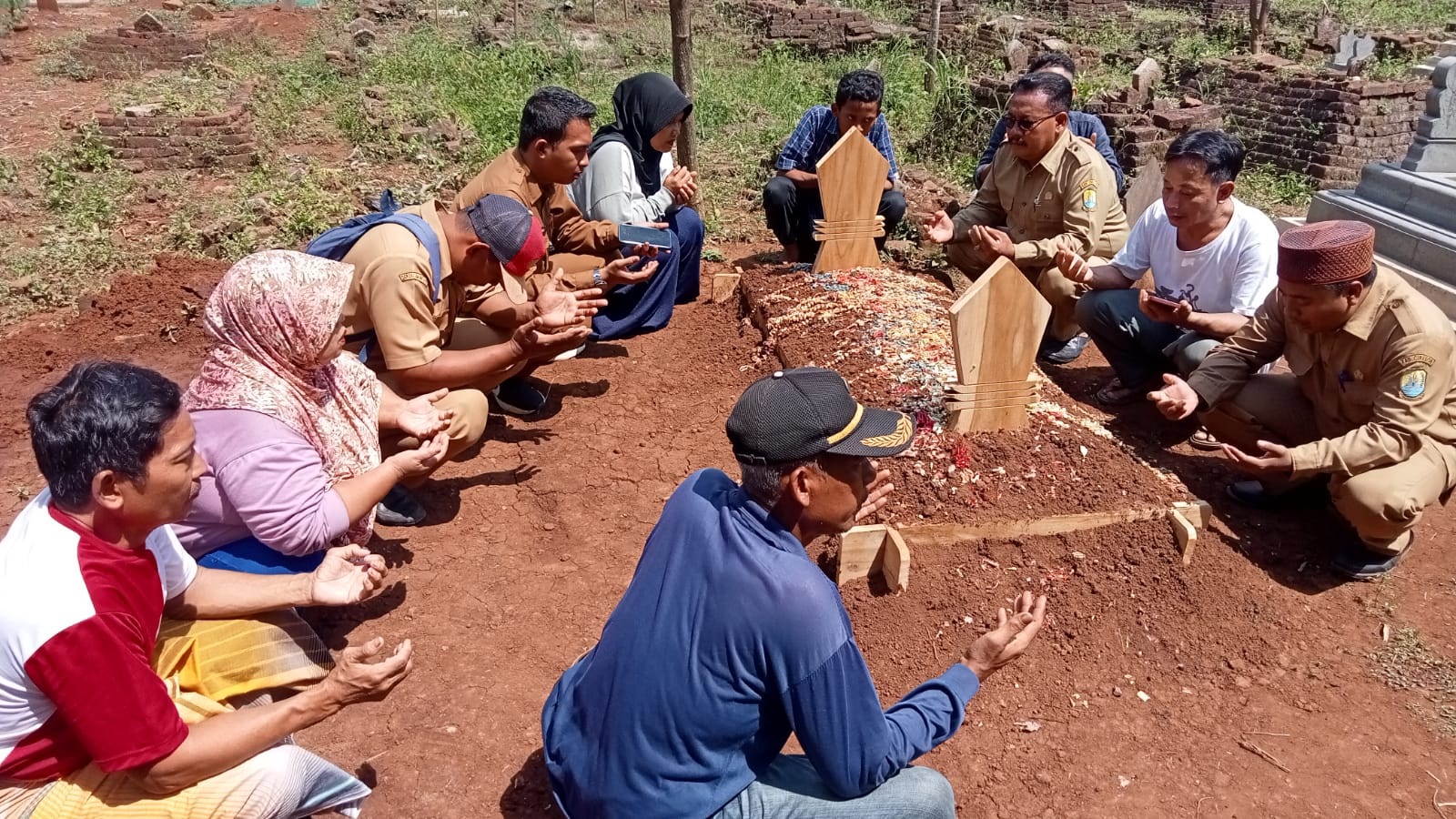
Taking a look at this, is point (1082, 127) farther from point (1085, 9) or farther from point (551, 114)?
point (1085, 9)

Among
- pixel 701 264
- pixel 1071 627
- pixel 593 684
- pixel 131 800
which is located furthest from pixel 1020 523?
pixel 701 264

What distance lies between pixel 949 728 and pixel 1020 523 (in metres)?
1.65

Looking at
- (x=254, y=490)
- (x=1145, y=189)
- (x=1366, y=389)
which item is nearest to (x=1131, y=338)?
(x=1366, y=389)

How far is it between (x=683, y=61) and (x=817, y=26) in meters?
7.41

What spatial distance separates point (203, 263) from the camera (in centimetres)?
624

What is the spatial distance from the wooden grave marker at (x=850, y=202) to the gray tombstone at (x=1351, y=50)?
339 inches

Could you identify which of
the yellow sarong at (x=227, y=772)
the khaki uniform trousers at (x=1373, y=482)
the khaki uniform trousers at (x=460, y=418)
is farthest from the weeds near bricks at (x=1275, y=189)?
the yellow sarong at (x=227, y=772)

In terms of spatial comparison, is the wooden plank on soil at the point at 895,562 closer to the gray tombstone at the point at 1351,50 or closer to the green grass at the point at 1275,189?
the green grass at the point at 1275,189

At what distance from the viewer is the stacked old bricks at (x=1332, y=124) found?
862 centimetres

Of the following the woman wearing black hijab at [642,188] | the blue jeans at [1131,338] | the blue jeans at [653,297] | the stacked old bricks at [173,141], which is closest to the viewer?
the blue jeans at [1131,338]

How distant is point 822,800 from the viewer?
6.85 ft

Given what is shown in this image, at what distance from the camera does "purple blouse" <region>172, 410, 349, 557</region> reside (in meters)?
2.78

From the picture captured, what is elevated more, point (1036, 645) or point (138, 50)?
point (138, 50)

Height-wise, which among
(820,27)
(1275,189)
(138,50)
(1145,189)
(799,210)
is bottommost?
(1275,189)
